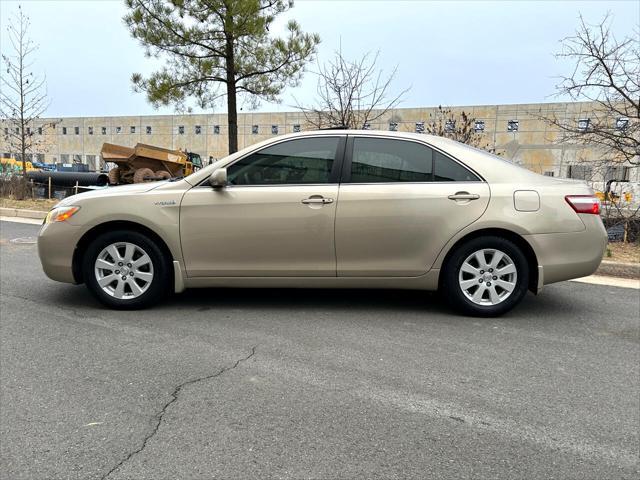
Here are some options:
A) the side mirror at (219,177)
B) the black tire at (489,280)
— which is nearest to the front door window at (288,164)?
the side mirror at (219,177)

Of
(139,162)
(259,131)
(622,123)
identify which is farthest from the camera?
(259,131)

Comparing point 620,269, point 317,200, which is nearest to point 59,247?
point 317,200

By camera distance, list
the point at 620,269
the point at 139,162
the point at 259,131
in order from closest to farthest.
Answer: the point at 620,269, the point at 139,162, the point at 259,131

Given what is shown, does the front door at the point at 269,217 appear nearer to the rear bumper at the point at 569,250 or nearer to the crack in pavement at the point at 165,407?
the crack in pavement at the point at 165,407

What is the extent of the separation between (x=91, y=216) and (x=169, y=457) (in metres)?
2.76

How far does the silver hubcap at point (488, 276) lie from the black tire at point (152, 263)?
2643 millimetres

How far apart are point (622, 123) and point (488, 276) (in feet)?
21.6

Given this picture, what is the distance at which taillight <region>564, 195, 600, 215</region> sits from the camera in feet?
14.3

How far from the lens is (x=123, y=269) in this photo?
445 centimetres

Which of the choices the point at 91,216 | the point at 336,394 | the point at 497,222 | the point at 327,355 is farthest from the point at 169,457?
the point at 497,222

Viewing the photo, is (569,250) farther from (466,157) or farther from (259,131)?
(259,131)

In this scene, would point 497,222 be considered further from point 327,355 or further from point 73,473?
point 73,473

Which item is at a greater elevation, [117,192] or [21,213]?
[117,192]

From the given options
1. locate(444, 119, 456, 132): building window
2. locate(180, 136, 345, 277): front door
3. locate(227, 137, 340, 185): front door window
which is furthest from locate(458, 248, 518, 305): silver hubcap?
locate(444, 119, 456, 132): building window
